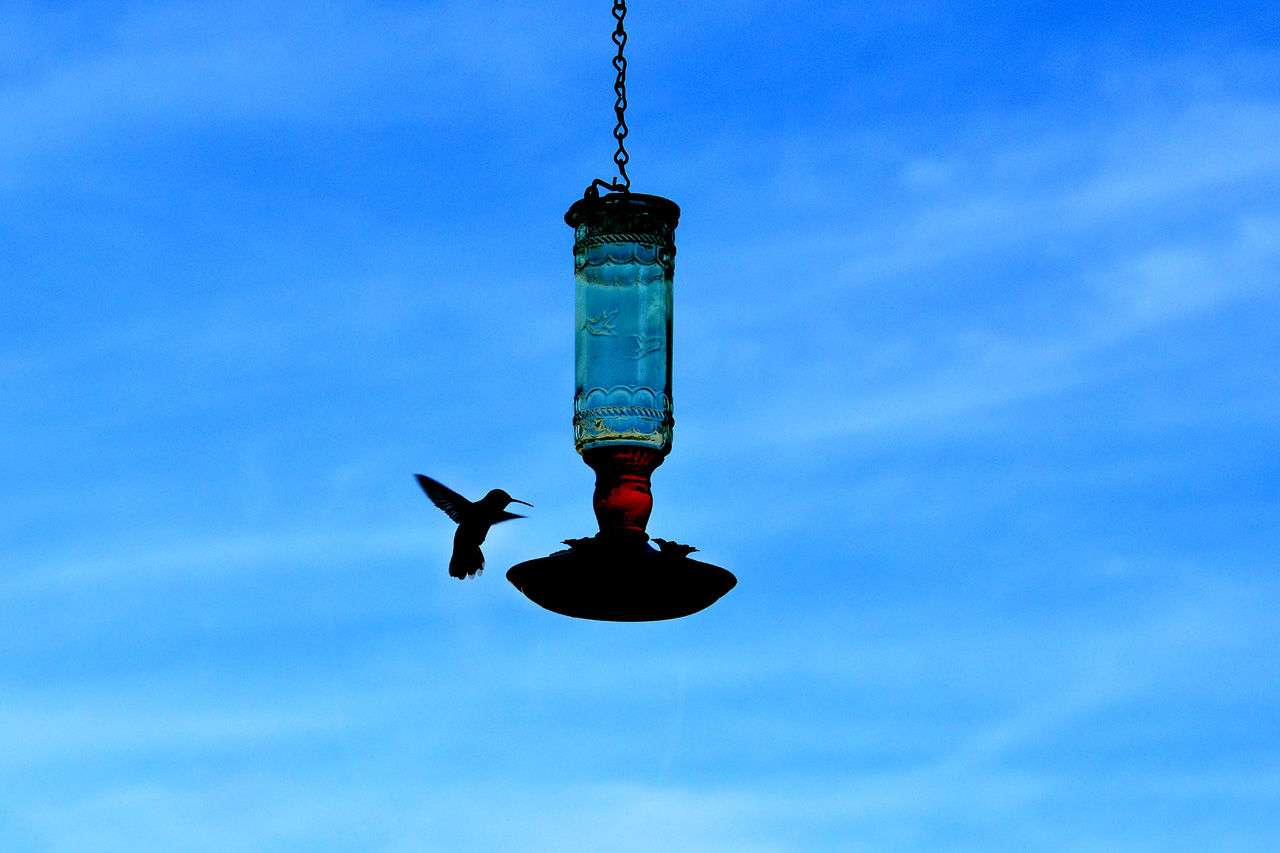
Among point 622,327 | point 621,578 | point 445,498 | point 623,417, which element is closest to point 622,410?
point 623,417

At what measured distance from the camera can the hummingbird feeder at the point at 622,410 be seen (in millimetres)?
7508

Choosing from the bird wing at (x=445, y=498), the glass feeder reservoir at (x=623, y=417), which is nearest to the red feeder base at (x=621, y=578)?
the glass feeder reservoir at (x=623, y=417)

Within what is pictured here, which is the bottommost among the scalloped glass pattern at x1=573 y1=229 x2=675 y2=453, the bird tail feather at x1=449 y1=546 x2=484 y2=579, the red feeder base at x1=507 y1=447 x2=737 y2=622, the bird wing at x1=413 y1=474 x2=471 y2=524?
the red feeder base at x1=507 y1=447 x2=737 y2=622

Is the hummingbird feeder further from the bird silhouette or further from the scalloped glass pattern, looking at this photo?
the bird silhouette

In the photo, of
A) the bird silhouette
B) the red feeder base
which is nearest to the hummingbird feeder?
the red feeder base

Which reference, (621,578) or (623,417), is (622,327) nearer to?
(623,417)

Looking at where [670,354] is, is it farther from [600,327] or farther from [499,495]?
[499,495]

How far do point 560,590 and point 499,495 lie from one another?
3.38 ft

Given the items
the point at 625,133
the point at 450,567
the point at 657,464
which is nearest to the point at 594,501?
the point at 657,464

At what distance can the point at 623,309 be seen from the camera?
26.4 feet

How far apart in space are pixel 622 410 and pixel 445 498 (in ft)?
4.04

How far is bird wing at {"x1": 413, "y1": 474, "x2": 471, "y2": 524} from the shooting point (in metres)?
8.54

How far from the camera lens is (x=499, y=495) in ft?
27.7

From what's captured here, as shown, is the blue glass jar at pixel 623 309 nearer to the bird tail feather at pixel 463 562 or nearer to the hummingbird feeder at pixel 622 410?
the hummingbird feeder at pixel 622 410
